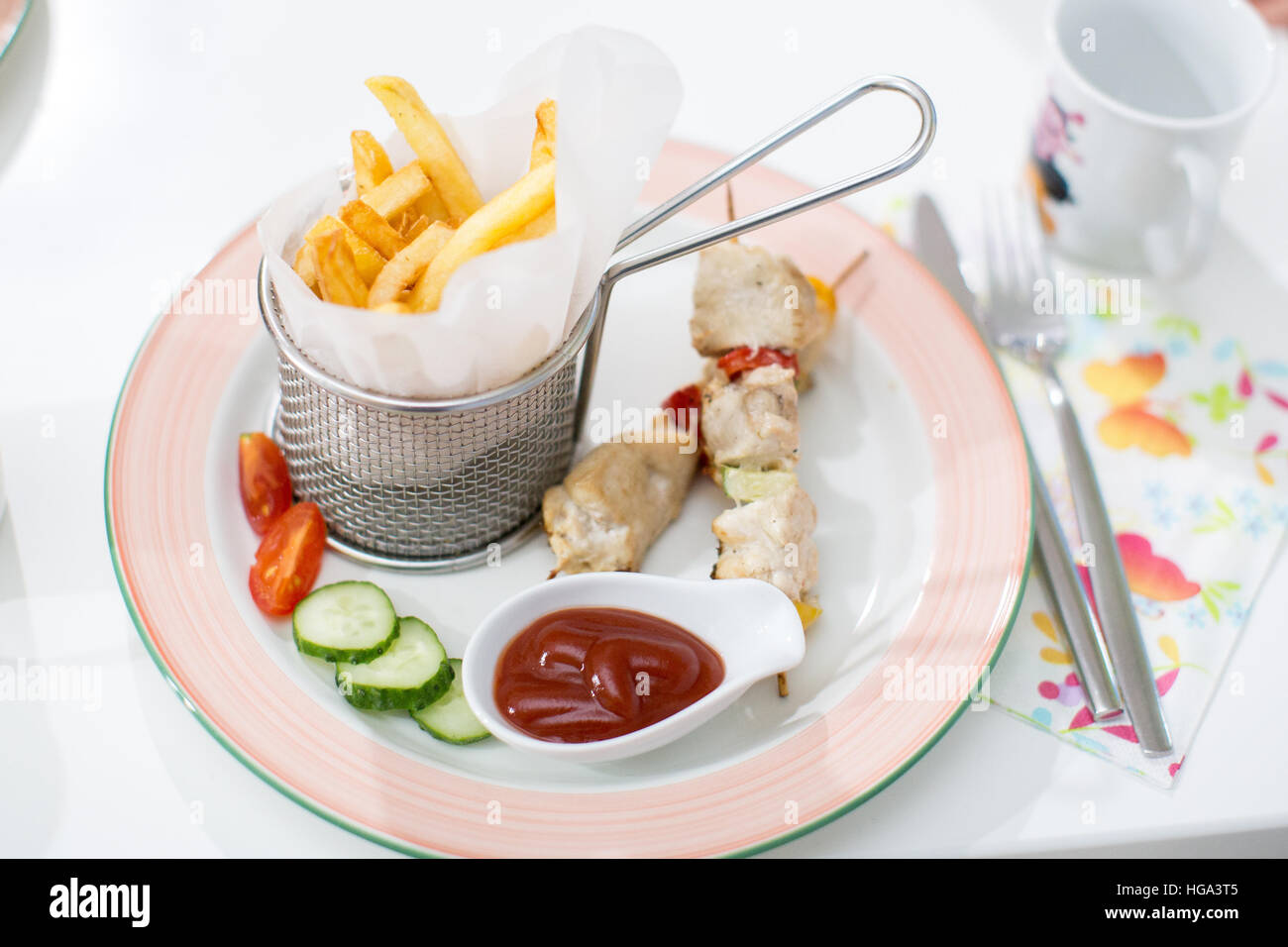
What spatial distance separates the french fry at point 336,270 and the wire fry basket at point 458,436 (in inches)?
7.0

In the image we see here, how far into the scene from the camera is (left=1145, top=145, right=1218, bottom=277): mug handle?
111 inches

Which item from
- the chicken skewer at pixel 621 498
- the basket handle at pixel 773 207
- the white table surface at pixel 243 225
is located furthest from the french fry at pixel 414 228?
the white table surface at pixel 243 225

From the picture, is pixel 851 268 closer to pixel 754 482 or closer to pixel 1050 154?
pixel 1050 154

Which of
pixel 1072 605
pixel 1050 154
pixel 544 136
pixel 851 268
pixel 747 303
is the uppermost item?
pixel 1050 154

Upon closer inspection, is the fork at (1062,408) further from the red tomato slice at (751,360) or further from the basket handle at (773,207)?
the basket handle at (773,207)

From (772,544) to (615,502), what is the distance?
0.36 m

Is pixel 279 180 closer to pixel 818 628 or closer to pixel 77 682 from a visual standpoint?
pixel 77 682

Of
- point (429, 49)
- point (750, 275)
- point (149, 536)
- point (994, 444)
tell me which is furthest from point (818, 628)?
point (429, 49)

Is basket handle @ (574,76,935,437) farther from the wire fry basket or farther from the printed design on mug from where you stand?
the printed design on mug

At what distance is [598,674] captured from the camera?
2.22 m

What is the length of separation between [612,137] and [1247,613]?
178cm

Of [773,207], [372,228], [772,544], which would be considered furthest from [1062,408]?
[372,228]

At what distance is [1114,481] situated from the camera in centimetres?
286

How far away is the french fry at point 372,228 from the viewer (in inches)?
87.4
